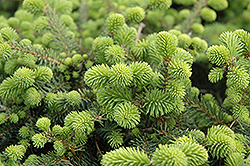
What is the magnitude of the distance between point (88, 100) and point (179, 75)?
343 mm

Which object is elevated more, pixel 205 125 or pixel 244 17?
pixel 244 17

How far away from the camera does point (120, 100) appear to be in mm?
676

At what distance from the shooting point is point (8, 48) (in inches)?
30.0

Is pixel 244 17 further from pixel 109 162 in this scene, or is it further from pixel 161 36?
pixel 109 162

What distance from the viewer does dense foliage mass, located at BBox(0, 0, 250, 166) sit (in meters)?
0.62

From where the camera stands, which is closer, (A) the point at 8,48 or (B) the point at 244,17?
(A) the point at 8,48

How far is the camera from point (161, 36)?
67 centimetres

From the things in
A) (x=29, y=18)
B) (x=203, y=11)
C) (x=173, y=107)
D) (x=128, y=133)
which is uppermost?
(x=203, y=11)

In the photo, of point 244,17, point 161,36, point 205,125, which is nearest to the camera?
point 161,36

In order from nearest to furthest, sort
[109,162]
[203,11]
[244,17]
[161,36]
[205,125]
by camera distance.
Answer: [109,162]
[161,36]
[205,125]
[203,11]
[244,17]

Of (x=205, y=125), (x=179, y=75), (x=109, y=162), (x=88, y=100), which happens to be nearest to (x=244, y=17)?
(x=205, y=125)

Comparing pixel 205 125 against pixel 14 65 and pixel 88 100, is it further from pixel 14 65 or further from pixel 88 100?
pixel 14 65

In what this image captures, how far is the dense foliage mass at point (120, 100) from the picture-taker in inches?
24.5

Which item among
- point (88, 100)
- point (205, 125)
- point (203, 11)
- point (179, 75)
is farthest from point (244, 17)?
point (88, 100)
